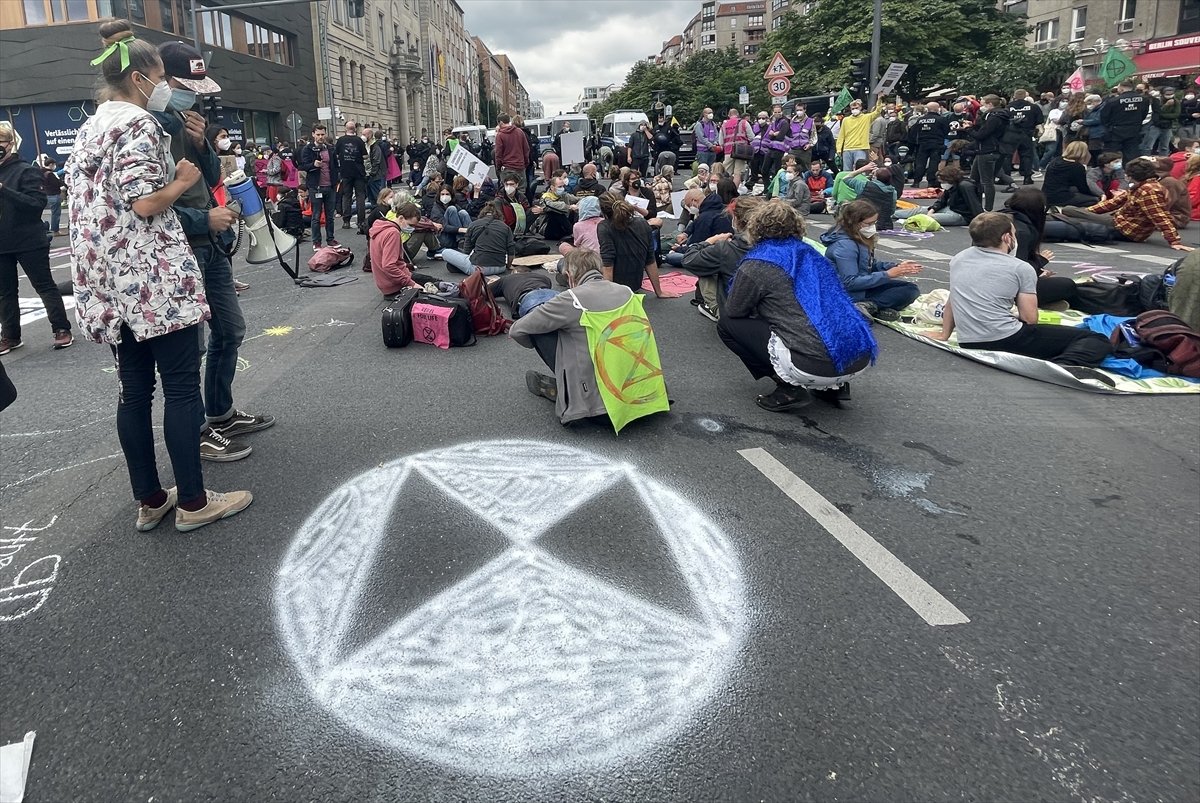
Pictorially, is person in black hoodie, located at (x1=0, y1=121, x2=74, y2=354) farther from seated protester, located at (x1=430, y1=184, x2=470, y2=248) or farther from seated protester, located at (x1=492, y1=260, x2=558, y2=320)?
seated protester, located at (x1=430, y1=184, x2=470, y2=248)

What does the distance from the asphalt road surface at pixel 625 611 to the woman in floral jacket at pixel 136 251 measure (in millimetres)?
662

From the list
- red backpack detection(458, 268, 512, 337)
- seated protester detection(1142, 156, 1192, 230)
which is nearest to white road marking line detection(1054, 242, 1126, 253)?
seated protester detection(1142, 156, 1192, 230)

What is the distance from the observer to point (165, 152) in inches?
123

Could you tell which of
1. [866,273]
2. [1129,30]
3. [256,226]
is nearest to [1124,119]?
[866,273]

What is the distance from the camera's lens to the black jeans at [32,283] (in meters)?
6.82

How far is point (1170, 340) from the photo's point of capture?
5.80 metres

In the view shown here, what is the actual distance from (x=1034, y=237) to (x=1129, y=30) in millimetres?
44525

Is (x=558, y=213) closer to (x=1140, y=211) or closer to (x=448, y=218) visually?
(x=448, y=218)

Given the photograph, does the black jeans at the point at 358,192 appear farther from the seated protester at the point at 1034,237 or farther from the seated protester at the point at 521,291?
the seated protester at the point at 1034,237

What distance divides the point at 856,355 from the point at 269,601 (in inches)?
140

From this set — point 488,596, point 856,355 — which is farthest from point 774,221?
point 488,596

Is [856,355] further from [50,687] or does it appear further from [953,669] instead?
[50,687]

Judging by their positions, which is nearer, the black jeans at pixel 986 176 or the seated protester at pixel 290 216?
the seated protester at pixel 290 216

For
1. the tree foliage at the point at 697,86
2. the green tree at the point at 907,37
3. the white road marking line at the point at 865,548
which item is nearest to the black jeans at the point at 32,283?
the white road marking line at the point at 865,548
